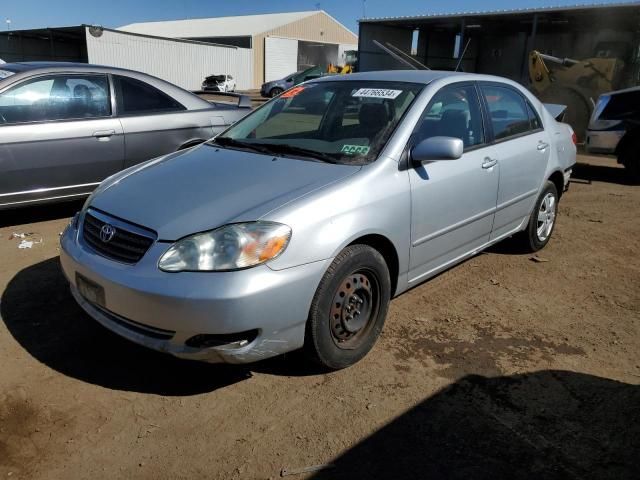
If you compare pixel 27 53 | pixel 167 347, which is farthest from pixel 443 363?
pixel 27 53

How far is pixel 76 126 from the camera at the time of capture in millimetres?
5297

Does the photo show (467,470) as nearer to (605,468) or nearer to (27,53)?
(605,468)

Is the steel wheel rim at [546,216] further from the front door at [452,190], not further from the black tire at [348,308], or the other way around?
the black tire at [348,308]

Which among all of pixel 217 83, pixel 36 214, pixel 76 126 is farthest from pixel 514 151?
pixel 217 83

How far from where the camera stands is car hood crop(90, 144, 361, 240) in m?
2.72

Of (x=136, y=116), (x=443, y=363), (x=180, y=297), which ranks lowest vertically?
(x=443, y=363)

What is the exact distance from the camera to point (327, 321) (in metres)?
2.85

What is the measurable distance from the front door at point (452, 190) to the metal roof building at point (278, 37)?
142ft

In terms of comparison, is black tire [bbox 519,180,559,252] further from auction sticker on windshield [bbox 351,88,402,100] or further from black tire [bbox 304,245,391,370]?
black tire [bbox 304,245,391,370]

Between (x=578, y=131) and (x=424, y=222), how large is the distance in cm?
1313

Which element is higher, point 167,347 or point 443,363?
point 167,347

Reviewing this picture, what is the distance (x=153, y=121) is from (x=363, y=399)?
13.7 feet

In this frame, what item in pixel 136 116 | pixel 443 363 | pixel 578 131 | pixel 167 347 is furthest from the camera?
pixel 578 131

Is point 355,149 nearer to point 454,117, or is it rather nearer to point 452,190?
point 452,190
